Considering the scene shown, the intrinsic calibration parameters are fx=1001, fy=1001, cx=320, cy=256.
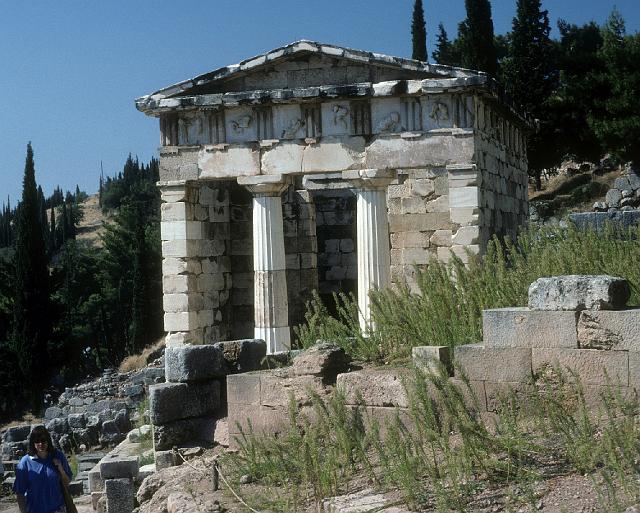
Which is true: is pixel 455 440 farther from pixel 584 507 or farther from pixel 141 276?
pixel 141 276

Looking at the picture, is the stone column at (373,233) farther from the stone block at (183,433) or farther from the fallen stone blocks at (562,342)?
the fallen stone blocks at (562,342)

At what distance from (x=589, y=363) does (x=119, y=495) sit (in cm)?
556

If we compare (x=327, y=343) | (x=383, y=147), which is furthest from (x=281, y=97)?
(x=327, y=343)

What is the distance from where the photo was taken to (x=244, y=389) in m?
9.91

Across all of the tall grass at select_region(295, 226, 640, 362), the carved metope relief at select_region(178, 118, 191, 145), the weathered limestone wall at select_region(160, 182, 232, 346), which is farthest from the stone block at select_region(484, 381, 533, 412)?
the carved metope relief at select_region(178, 118, 191, 145)

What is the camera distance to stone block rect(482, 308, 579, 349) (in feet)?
24.6

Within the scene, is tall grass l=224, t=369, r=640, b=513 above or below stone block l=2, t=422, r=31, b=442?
above

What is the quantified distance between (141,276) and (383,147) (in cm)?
2022

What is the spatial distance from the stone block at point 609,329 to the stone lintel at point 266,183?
9833 millimetres

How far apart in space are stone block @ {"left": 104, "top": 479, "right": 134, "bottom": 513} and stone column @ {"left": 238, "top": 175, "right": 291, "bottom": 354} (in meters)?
6.33

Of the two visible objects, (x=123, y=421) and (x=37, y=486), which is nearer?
(x=37, y=486)

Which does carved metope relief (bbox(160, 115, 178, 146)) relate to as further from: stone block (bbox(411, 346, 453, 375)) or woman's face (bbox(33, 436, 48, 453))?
stone block (bbox(411, 346, 453, 375))

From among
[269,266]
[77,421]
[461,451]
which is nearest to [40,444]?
[461,451]

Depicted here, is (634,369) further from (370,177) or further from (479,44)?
(479,44)
